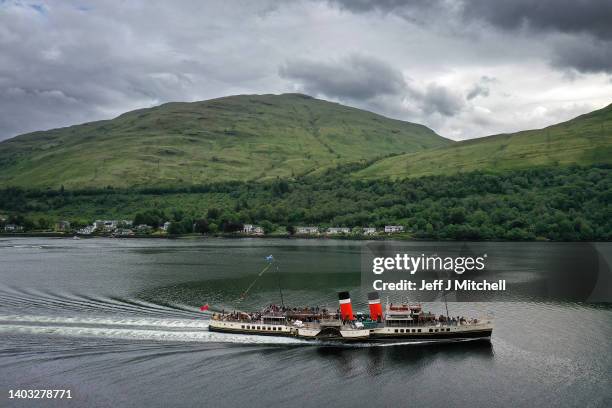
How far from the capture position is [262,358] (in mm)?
45406

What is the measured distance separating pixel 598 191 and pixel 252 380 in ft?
573

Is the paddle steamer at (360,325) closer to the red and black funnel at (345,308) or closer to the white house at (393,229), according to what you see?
the red and black funnel at (345,308)

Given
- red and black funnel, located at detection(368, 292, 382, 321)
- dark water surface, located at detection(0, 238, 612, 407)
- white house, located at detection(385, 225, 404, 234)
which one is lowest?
dark water surface, located at detection(0, 238, 612, 407)

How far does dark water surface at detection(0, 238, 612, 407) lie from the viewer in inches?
1468

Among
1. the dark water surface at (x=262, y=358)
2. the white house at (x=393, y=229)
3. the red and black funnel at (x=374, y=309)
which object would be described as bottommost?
the dark water surface at (x=262, y=358)

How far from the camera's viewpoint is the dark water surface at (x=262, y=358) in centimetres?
3728

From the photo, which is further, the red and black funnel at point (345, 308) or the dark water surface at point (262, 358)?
the red and black funnel at point (345, 308)

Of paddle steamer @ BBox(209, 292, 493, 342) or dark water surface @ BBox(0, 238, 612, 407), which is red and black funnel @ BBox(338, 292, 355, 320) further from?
dark water surface @ BBox(0, 238, 612, 407)

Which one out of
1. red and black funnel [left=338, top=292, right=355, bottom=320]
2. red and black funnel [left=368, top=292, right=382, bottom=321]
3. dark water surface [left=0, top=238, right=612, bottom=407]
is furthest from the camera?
red and black funnel [left=368, top=292, right=382, bottom=321]

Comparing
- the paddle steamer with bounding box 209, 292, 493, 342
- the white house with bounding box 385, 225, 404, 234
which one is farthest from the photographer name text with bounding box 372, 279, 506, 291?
the white house with bounding box 385, 225, 404, 234

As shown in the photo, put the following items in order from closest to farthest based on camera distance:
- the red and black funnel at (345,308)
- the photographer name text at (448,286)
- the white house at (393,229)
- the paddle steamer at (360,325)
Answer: the paddle steamer at (360,325)
the red and black funnel at (345,308)
the photographer name text at (448,286)
the white house at (393,229)

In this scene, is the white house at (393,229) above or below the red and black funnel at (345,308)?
above

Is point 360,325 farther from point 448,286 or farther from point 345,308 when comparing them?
point 448,286

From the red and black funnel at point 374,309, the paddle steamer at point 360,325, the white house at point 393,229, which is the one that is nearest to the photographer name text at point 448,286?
the red and black funnel at point 374,309
